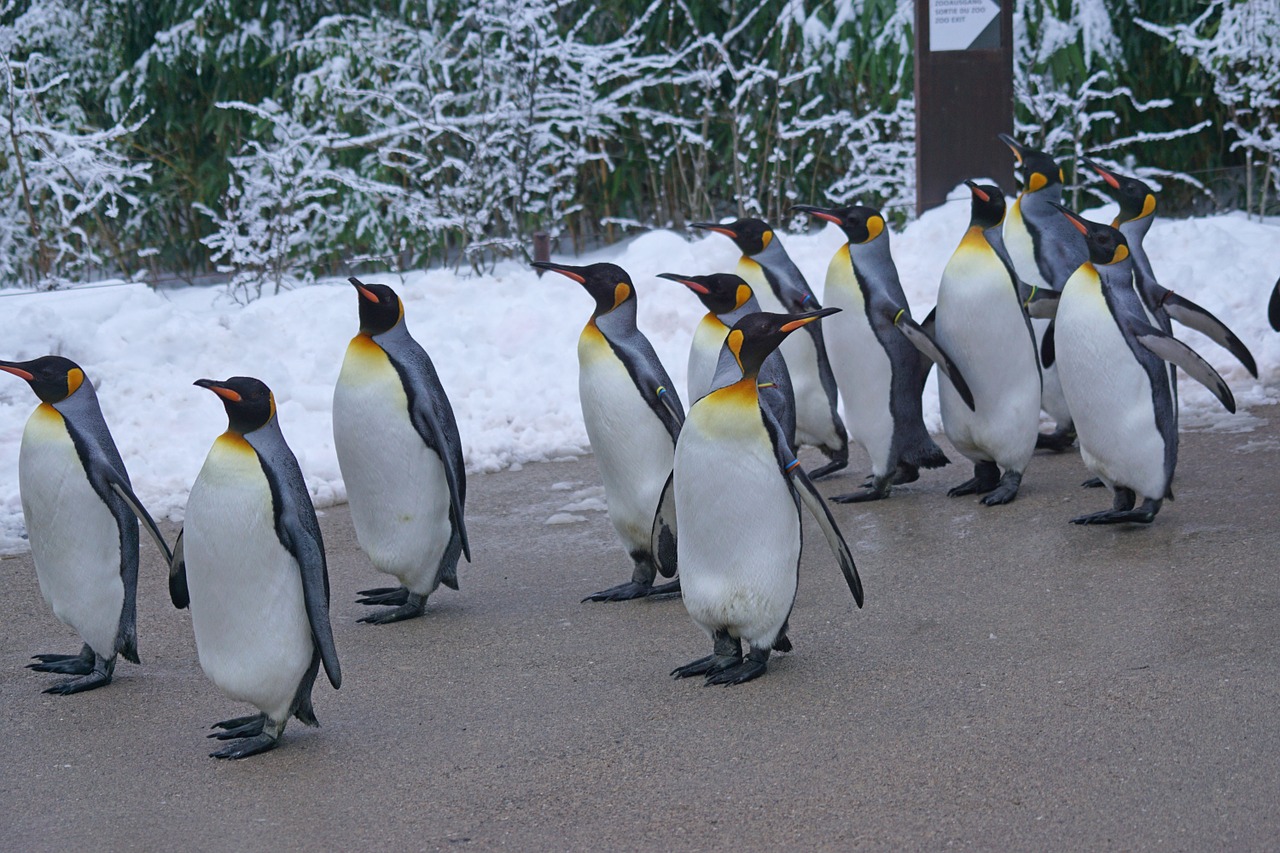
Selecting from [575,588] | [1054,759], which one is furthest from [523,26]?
[1054,759]

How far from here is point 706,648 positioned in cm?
358

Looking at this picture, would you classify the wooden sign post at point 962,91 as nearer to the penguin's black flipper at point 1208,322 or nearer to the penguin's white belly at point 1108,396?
the penguin's black flipper at point 1208,322

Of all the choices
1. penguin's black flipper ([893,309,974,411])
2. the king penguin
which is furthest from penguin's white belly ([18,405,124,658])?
penguin's black flipper ([893,309,974,411])

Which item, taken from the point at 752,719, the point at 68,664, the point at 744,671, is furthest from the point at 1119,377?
the point at 68,664

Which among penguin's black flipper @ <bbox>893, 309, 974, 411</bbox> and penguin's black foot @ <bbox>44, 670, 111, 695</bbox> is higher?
penguin's black flipper @ <bbox>893, 309, 974, 411</bbox>

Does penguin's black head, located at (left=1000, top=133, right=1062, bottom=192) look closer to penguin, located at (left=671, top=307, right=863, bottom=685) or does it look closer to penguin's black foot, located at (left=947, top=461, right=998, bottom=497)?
penguin's black foot, located at (left=947, top=461, right=998, bottom=497)

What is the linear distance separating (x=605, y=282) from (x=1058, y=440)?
2622 mm

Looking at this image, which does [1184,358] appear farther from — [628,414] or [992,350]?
[628,414]

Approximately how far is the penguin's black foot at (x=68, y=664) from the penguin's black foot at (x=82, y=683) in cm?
4

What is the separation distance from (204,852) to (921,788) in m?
1.34

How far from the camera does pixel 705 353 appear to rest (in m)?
4.29

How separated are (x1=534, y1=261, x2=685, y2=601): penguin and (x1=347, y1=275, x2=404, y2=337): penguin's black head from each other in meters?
0.46

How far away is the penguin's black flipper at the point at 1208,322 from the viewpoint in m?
4.38

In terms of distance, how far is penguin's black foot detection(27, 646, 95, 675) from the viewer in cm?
354
